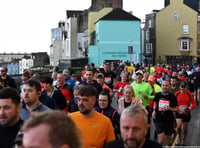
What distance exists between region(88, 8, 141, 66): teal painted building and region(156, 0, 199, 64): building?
971 cm

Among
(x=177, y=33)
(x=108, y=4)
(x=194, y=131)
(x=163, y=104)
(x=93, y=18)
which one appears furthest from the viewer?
(x=108, y=4)

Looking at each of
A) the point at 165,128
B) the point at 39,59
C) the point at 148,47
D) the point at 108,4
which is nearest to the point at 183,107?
the point at 165,128

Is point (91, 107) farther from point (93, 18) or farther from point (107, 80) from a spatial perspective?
point (93, 18)

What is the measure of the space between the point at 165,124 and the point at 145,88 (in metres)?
1.62

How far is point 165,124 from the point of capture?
8969mm

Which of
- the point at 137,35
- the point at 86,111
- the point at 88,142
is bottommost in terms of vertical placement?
the point at 88,142

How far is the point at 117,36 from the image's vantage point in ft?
186

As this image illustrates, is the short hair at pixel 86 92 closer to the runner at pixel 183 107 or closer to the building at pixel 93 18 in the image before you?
the runner at pixel 183 107

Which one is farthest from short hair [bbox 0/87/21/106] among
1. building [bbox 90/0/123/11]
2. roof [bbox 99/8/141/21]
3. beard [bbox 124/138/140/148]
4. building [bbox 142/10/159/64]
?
building [bbox 90/0/123/11]

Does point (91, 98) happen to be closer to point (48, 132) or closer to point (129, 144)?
point (129, 144)

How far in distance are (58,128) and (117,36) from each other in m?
55.1

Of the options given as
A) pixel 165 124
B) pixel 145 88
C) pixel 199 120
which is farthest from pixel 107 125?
pixel 199 120

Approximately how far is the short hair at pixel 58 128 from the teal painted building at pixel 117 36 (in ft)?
176

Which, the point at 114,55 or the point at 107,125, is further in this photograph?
the point at 114,55
